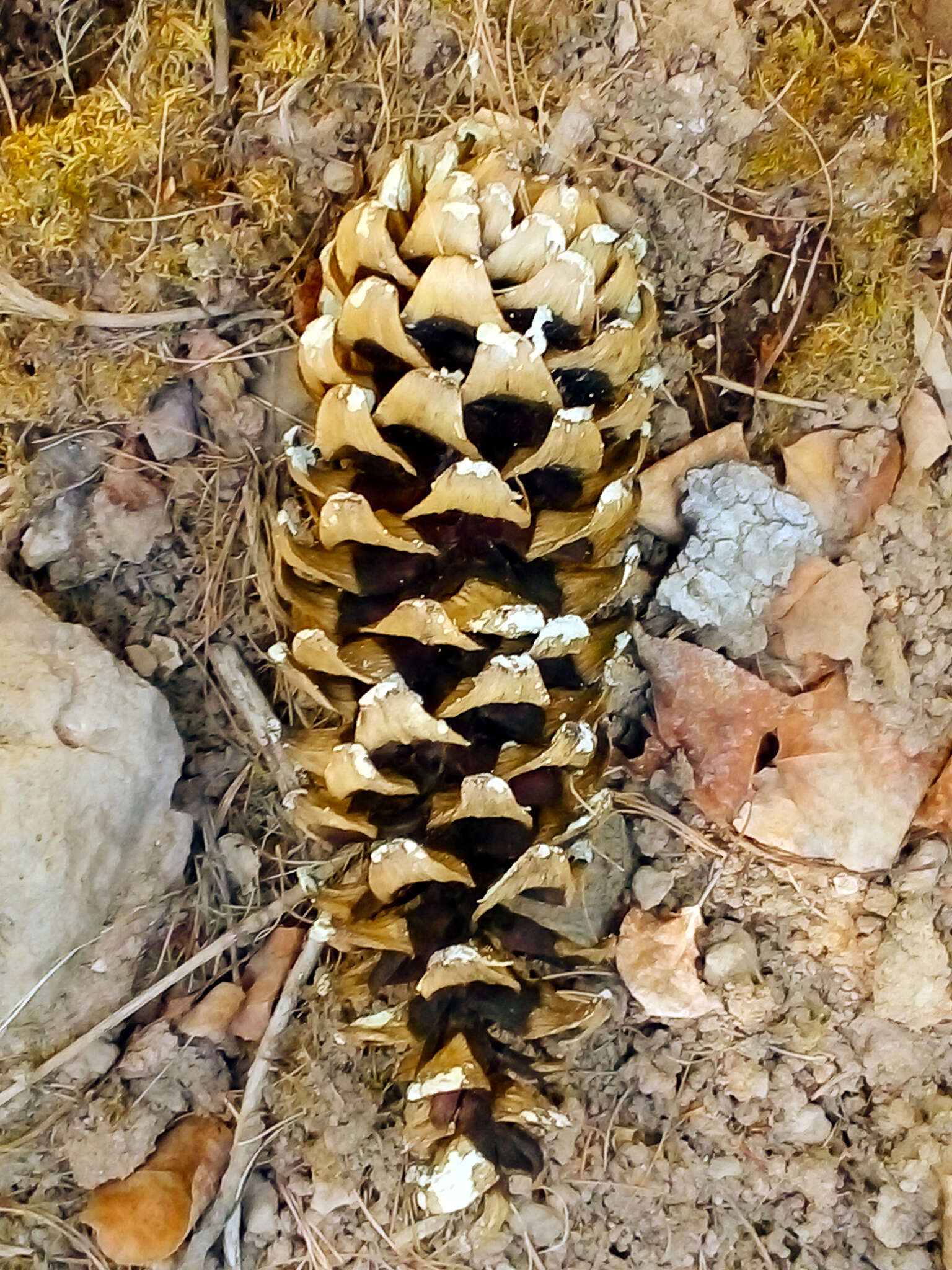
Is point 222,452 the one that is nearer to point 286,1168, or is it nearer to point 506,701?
point 506,701

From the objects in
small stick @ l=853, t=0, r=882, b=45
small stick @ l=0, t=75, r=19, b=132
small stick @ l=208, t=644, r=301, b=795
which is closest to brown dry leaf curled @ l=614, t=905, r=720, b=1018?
small stick @ l=208, t=644, r=301, b=795

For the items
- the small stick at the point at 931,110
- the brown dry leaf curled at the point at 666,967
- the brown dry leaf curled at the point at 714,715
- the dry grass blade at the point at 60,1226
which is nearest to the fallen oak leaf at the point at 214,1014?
the dry grass blade at the point at 60,1226

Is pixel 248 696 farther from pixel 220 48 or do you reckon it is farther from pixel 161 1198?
pixel 220 48

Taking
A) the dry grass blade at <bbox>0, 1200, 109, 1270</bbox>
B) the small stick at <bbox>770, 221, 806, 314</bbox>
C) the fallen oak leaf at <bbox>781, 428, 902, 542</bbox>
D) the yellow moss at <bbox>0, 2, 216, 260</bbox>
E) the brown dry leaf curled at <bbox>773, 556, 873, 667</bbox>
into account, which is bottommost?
the dry grass blade at <bbox>0, 1200, 109, 1270</bbox>

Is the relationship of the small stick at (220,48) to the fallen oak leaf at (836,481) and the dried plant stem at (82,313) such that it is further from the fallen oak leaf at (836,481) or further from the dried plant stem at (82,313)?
the fallen oak leaf at (836,481)

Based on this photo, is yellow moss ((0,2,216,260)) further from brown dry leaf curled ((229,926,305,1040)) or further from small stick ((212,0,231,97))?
brown dry leaf curled ((229,926,305,1040))

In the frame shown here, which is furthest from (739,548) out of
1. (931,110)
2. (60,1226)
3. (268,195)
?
(60,1226)
